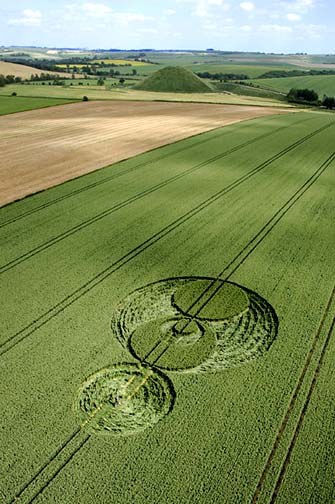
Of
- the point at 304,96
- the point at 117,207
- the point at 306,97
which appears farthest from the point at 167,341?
the point at 304,96

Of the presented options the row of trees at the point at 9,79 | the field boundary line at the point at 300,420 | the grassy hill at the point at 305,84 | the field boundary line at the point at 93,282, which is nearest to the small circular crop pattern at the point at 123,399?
the field boundary line at the point at 300,420

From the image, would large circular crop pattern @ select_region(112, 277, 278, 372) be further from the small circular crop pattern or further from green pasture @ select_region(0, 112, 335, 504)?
the small circular crop pattern

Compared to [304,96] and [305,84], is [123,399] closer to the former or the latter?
[304,96]

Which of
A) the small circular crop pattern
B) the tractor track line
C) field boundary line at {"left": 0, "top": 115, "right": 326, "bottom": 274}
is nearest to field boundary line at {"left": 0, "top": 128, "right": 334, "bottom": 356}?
the small circular crop pattern

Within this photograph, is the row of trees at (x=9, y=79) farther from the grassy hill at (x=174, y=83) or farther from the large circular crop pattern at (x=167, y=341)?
the large circular crop pattern at (x=167, y=341)

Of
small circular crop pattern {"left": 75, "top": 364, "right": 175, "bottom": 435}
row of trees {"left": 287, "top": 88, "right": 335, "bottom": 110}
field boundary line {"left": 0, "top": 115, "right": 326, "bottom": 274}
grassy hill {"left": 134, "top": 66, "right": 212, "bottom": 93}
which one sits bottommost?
small circular crop pattern {"left": 75, "top": 364, "right": 175, "bottom": 435}

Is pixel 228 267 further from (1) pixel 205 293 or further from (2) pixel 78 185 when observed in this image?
(2) pixel 78 185
